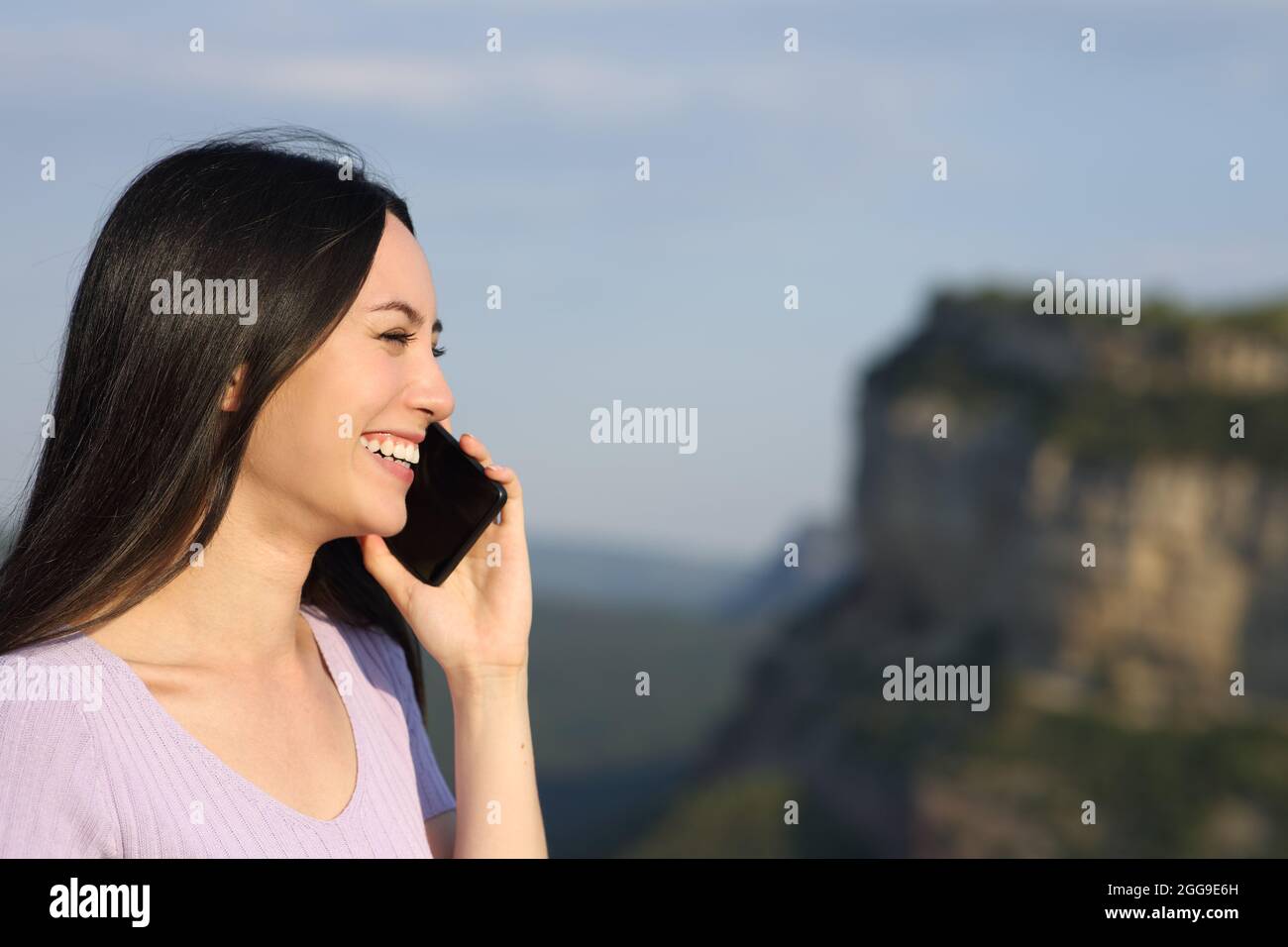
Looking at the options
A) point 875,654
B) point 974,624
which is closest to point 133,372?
point 974,624

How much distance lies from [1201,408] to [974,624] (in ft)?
40.8

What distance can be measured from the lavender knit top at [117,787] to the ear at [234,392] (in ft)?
1.92

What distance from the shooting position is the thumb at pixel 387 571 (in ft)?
12.4

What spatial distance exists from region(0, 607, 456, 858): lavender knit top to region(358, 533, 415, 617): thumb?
20.8 inches

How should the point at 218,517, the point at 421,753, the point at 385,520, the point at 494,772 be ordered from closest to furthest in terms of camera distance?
1. the point at 218,517
2. the point at 385,520
3. the point at 494,772
4. the point at 421,753

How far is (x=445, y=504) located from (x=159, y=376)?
2.77 feet

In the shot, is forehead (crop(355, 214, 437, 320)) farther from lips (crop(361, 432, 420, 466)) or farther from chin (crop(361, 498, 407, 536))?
chin (crop(361, 498, 407, 536))

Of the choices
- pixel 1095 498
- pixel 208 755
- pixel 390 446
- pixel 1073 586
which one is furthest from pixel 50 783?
pixel 1095 498

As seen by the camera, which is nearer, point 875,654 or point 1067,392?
point 1067,392

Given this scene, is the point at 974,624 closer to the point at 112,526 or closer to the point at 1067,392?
the point at 1067,392

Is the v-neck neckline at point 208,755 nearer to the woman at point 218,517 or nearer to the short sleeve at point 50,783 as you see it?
the woman at point 218,517

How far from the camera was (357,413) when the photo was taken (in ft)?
10.8

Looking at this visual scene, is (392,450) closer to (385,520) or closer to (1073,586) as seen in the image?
(385,520)

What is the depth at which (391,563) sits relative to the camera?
3.82 metres
